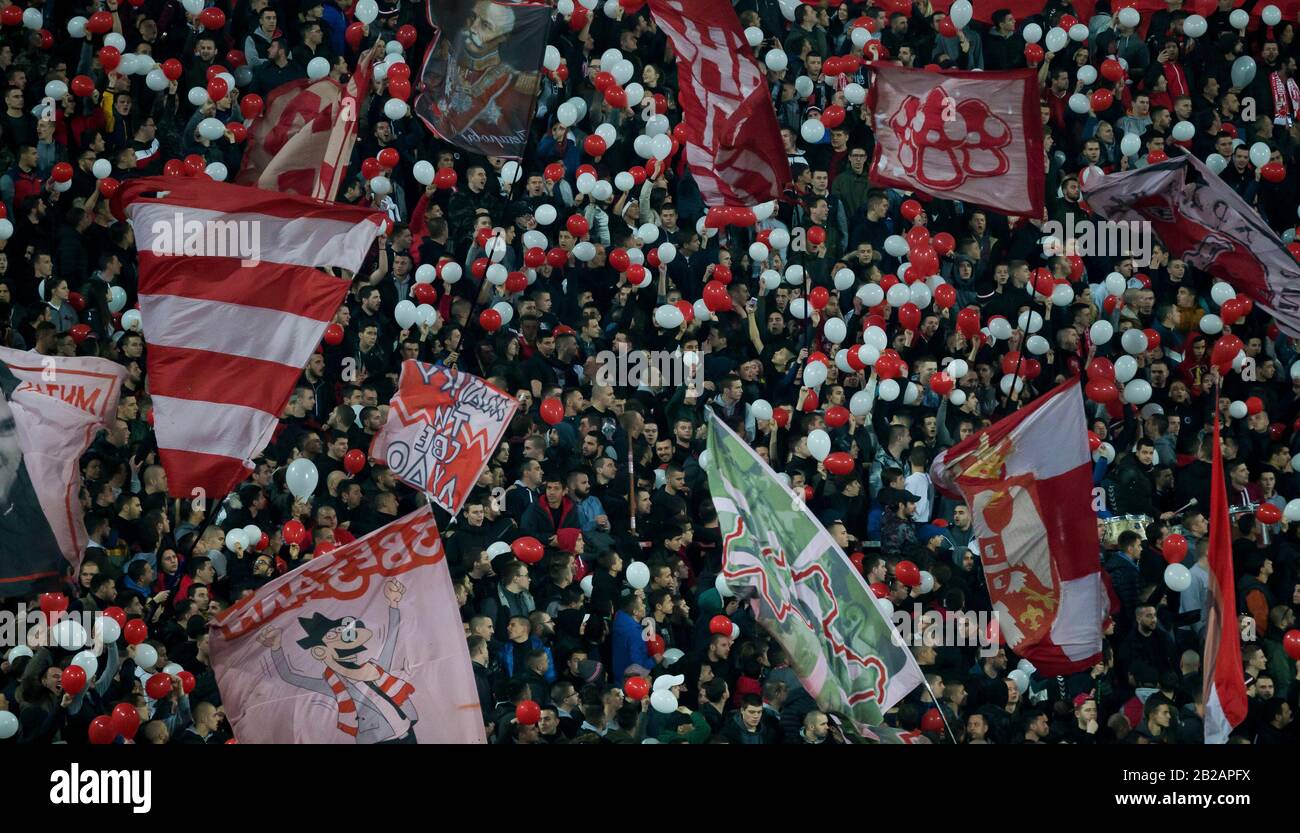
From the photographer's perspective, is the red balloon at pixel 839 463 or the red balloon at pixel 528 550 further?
the red balloon at pixel 839 463

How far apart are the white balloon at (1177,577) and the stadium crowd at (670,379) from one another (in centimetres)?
7

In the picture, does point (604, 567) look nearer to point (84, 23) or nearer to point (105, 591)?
point (105, 591)

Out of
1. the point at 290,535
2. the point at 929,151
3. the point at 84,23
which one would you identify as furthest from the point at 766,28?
the point at 290,535

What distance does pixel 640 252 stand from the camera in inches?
508

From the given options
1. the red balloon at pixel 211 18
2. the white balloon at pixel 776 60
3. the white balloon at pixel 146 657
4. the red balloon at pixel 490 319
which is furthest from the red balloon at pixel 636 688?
the red balloon at pixel 211 18

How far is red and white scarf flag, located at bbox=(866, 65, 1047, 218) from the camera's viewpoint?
42.7ft

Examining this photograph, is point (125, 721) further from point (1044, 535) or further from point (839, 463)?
point (1044, 535)

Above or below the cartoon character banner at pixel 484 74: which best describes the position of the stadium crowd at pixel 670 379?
below

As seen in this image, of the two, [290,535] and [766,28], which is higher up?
[766,28]

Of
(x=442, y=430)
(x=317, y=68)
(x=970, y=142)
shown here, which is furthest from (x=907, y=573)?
(x=317, y=68)

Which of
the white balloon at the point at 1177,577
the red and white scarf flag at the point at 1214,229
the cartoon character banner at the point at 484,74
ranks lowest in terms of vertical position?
the white balloon at the point at 1177,577

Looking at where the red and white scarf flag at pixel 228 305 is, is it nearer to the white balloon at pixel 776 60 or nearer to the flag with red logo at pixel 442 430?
the flag with red logo at pixel 442 430

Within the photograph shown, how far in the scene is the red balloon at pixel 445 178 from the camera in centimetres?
1323

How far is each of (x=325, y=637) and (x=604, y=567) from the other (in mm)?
2233
